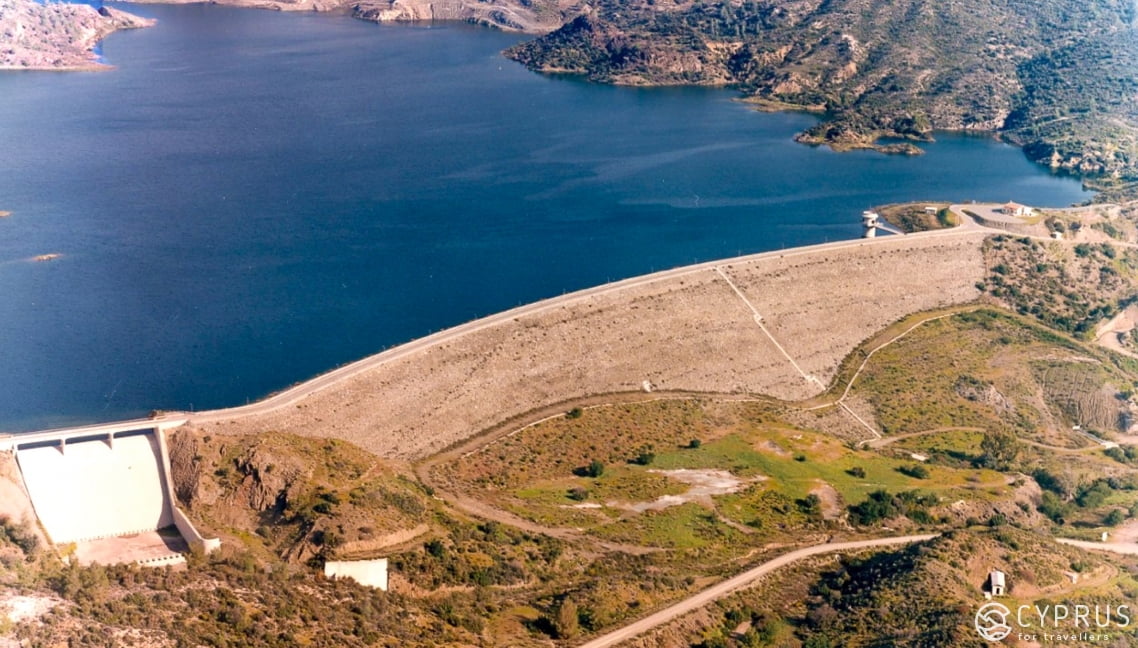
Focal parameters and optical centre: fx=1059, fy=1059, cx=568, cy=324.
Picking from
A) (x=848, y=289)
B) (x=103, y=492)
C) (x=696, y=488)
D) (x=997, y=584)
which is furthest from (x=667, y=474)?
(x=848, y=289)

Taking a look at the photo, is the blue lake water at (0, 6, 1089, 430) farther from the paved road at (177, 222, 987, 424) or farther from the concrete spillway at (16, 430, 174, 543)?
the concrete spillway at (16, 430, 174, 543)

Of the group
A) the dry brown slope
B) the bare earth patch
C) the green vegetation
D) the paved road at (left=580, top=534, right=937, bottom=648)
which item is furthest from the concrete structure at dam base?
the green vegetation

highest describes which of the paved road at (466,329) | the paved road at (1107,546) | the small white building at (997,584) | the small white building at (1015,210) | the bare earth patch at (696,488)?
the small white building at (1015,210)

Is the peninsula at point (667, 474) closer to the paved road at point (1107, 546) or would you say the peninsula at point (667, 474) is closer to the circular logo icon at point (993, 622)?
the paved road at point (1107, 546)

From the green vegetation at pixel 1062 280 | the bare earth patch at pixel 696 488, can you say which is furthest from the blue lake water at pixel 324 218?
the bare earth patch at pixel 696 488

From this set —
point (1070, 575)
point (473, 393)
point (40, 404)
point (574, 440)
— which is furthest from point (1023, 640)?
point (40, 404)

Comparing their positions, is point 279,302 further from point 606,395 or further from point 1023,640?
point 1023,640

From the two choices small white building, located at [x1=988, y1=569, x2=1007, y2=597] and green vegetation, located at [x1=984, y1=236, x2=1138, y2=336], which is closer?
small white building, located at [x1=988, y1=569, x2=1007, y2=597]
